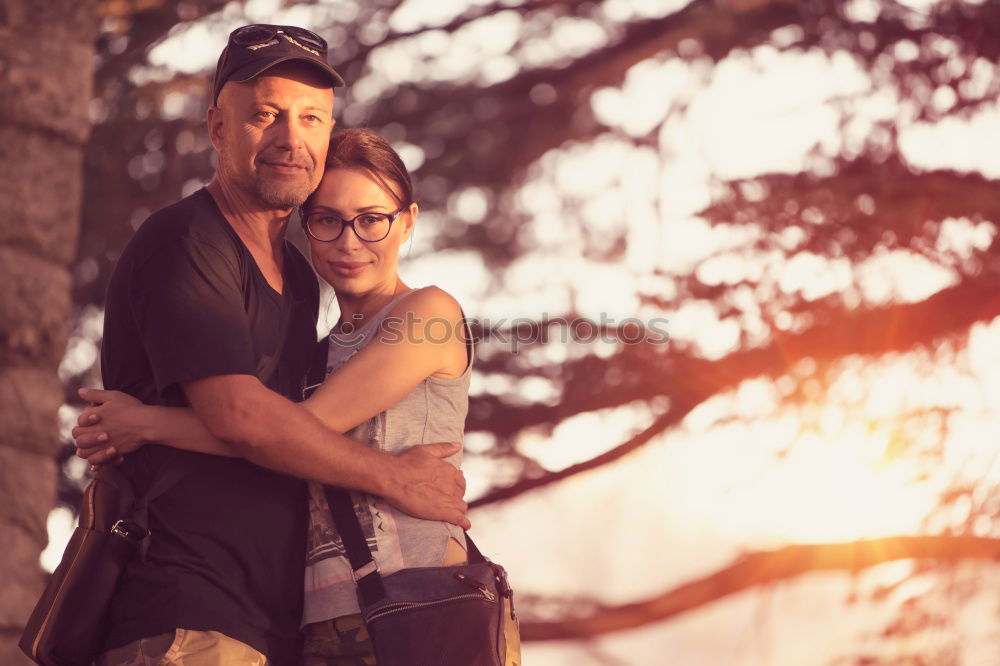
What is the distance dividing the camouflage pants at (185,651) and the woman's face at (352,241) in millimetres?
675

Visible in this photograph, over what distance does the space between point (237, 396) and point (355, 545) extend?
31cm

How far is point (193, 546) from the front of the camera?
1991 millimetres

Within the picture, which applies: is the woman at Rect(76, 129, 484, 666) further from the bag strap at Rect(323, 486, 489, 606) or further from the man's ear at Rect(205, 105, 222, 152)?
the man's ear at Rect(205, 105, 222, 152)

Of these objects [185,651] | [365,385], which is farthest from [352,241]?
[185,651]

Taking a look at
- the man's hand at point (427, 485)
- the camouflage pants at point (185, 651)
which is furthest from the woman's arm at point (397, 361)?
the camouflage pants at point (185, 651)

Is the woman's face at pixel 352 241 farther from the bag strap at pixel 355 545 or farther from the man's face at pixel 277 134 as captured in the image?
the bag strap at pixel 355 545

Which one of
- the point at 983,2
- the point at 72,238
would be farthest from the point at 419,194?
the point at 983,2

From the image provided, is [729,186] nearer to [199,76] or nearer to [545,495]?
[545,495]

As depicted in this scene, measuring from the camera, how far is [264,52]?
217 cm

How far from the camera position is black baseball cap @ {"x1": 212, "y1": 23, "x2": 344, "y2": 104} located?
216 centimetres

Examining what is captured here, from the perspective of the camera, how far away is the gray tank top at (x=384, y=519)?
6.64 feet

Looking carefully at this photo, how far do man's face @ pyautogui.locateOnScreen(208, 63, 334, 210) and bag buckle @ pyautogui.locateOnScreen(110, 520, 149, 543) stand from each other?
60 cm

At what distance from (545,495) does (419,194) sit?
1.00 meters

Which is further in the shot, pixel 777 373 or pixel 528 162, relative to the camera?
pixel 528 162
